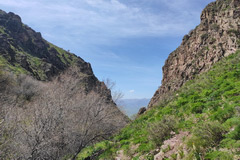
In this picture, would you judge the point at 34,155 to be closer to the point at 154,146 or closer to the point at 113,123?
the point at 154,146

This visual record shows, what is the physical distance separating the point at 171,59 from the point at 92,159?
1347 inches

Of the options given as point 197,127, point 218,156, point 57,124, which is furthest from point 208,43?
point 218,156

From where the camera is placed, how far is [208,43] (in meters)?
27.7

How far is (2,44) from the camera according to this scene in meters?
72.8

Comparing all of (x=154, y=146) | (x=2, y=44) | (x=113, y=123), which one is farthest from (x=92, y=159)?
(x=2, y=44)

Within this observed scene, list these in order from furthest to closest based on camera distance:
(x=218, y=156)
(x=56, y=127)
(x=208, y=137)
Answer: (x=56, y=127) < (x=208, y=137) < (x=218, y=156)

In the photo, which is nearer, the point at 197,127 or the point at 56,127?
the point at 197,127

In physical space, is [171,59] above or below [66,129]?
above

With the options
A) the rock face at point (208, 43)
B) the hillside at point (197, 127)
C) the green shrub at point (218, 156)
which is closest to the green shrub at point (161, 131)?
the hillside at point (197, 127)

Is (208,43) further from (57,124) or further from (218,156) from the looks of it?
(218,156)

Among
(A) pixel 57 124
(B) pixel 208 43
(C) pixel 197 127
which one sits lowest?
(A) pixel 57 124

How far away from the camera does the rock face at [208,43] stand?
73.5 ft

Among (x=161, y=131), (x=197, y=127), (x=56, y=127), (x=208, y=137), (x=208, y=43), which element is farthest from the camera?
Result: (x=208, y=43)

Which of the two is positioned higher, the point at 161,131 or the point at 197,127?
the point at 197,127
